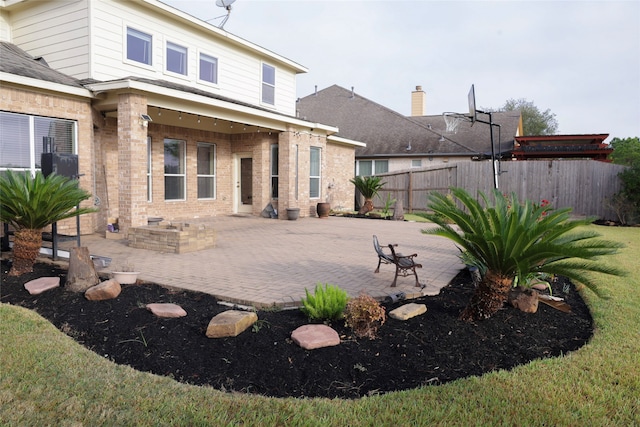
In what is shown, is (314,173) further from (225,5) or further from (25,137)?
(25,137)

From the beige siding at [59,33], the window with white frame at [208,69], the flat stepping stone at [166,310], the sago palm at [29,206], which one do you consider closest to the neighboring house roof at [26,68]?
the beige siding at [59,33]

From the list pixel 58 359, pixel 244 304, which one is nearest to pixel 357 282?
pixel 244 304

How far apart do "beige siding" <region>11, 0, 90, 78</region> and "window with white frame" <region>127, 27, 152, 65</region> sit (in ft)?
3.89

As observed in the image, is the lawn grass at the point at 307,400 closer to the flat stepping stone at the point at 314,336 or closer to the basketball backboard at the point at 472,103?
the flat stepping stone at the point at 314,336

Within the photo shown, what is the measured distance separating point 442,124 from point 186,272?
81.8 ft

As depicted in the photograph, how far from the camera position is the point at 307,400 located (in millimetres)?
3037

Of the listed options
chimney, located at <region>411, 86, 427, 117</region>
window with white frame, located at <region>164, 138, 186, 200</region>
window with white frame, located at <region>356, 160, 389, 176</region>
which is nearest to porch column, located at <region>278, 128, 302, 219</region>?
window with white frame, located at <region>164, 138, 186, 200</region>

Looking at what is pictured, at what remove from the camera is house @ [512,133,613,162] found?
75.0 feet

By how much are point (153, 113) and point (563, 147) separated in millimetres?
20465

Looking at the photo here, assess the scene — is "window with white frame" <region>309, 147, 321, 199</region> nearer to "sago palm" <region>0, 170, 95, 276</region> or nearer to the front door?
the front door

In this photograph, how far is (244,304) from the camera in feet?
Answer: 17.1

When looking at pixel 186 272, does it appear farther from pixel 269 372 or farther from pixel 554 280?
pixel 554 280

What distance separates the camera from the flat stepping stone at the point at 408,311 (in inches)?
181

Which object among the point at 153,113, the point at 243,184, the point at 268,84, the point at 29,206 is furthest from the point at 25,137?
the point at 268,84
